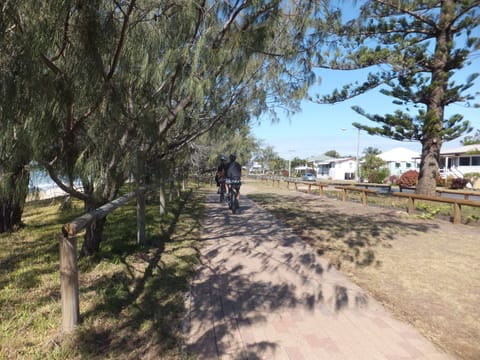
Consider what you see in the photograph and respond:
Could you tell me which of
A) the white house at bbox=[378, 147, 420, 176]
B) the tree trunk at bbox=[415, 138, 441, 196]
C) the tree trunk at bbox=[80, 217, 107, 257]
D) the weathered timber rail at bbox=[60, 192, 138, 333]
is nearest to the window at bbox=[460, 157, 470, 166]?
the white house at bbox=[378, 147, 420, 176]

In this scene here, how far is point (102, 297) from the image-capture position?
3.12m

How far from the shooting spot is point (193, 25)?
9.81ft

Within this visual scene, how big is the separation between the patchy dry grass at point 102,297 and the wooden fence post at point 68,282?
110 mm

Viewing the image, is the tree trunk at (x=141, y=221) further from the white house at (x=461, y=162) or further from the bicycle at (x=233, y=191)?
the white house at (x=461, y=162)

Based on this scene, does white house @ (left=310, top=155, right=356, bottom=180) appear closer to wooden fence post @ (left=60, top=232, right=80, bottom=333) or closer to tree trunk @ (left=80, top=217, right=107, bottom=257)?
tree trunk @ (left=80, top=217, right=107, bottom=257)

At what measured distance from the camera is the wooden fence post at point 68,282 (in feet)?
7.77

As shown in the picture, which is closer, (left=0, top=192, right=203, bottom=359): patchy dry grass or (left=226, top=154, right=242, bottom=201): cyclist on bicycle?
(left=0, top=192, right=203, bottom=359): patchy dry grass

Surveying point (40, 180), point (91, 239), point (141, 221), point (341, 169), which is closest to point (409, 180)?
point (141, 221)

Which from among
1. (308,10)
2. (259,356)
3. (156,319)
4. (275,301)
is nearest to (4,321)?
(156,319)

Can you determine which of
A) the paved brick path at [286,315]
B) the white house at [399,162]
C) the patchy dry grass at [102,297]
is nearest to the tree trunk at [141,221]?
the patchy dry grass at [102,297]

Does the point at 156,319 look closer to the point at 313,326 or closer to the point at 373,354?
the point at 313,326

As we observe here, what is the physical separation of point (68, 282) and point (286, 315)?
185cm

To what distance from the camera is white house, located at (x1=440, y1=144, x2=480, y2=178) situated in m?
30.9

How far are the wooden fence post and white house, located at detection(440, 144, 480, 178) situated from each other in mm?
34957
